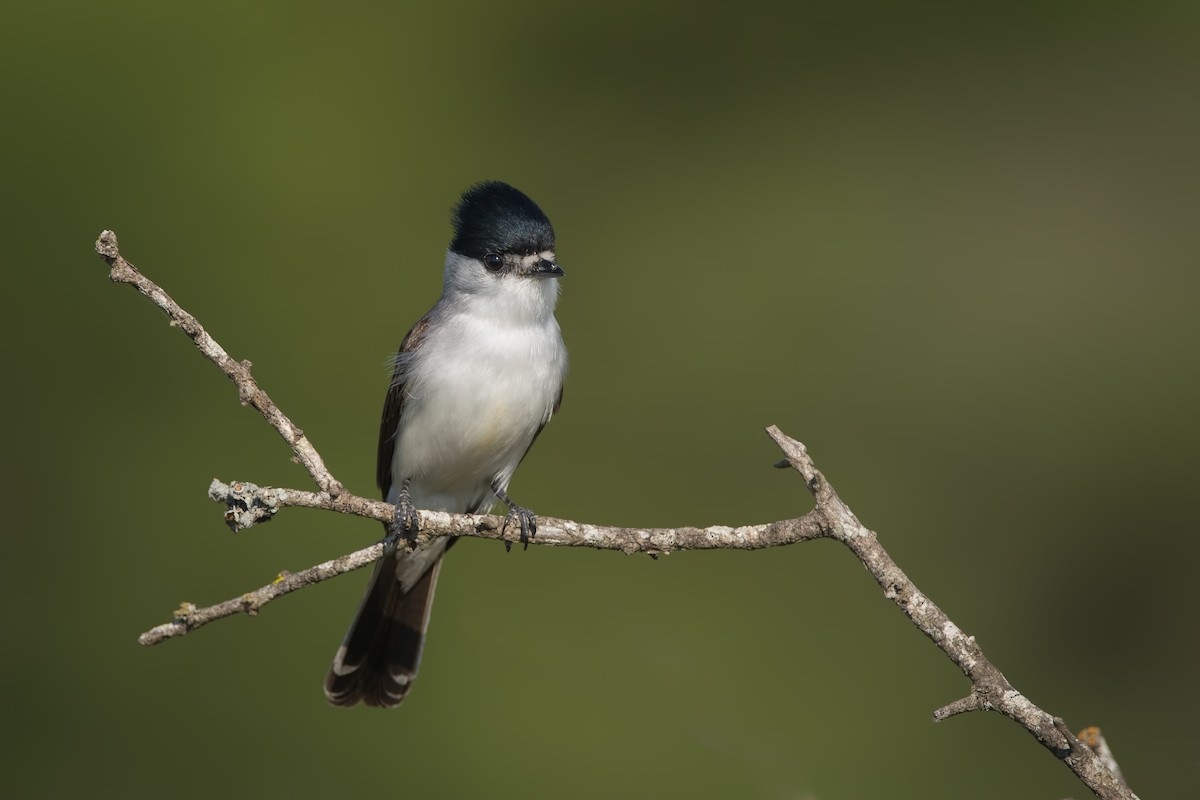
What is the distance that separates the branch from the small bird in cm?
95

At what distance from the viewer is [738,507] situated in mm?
5285

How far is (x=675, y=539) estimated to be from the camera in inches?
101

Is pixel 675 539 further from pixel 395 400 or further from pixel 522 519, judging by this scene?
pixel 395 400

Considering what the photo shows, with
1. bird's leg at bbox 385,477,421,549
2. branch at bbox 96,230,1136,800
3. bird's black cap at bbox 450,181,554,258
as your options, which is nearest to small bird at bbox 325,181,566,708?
bird's black cap at bbox 450,181,554,258

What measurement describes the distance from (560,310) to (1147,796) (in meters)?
2.96

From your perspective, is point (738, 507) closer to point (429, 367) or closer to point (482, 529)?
point (429, 367)

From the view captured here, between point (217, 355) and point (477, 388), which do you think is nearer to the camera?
point (217, 355)

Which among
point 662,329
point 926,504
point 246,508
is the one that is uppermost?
point 662,329

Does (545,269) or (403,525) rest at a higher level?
(545,269)

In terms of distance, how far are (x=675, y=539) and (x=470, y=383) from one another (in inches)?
58.6

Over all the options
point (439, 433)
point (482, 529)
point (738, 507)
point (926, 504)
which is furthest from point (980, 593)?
point (482, 529)

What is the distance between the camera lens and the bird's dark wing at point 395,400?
13.5ft

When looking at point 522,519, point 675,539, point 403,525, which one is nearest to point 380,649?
point 522,519

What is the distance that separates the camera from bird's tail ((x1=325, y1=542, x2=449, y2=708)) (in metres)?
4.26
